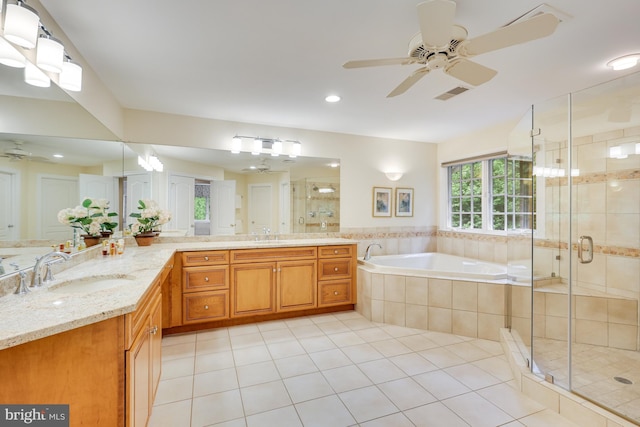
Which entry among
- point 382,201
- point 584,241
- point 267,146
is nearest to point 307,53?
point 267,146

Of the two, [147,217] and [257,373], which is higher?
[147,217]

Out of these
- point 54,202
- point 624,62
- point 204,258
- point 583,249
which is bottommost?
point 204,258

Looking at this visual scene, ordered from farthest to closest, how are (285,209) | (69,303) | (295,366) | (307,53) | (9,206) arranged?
1. (285,209)
2. (295,366)
3. (307,53)
4. (9,206)
5. (69,303)

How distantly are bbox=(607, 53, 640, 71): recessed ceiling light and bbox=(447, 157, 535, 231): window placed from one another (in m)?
0.99

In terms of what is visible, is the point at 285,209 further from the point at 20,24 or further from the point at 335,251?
the point at 20,24

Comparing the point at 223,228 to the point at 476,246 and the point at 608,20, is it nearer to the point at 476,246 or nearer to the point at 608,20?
the point at 476,246

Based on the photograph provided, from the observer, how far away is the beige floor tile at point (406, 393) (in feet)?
6.12

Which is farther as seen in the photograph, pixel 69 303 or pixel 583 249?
pixel 583 249

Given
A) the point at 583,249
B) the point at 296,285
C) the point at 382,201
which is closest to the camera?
the point at 583,249

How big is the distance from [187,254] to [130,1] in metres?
2.04

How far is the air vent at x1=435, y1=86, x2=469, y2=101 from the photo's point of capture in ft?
8.47

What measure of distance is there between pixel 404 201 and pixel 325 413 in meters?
3.19

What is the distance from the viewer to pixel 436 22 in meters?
1.31

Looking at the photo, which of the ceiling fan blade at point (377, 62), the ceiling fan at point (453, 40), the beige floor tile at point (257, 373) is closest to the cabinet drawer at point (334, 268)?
the beige floor tile at point (257, 373)
